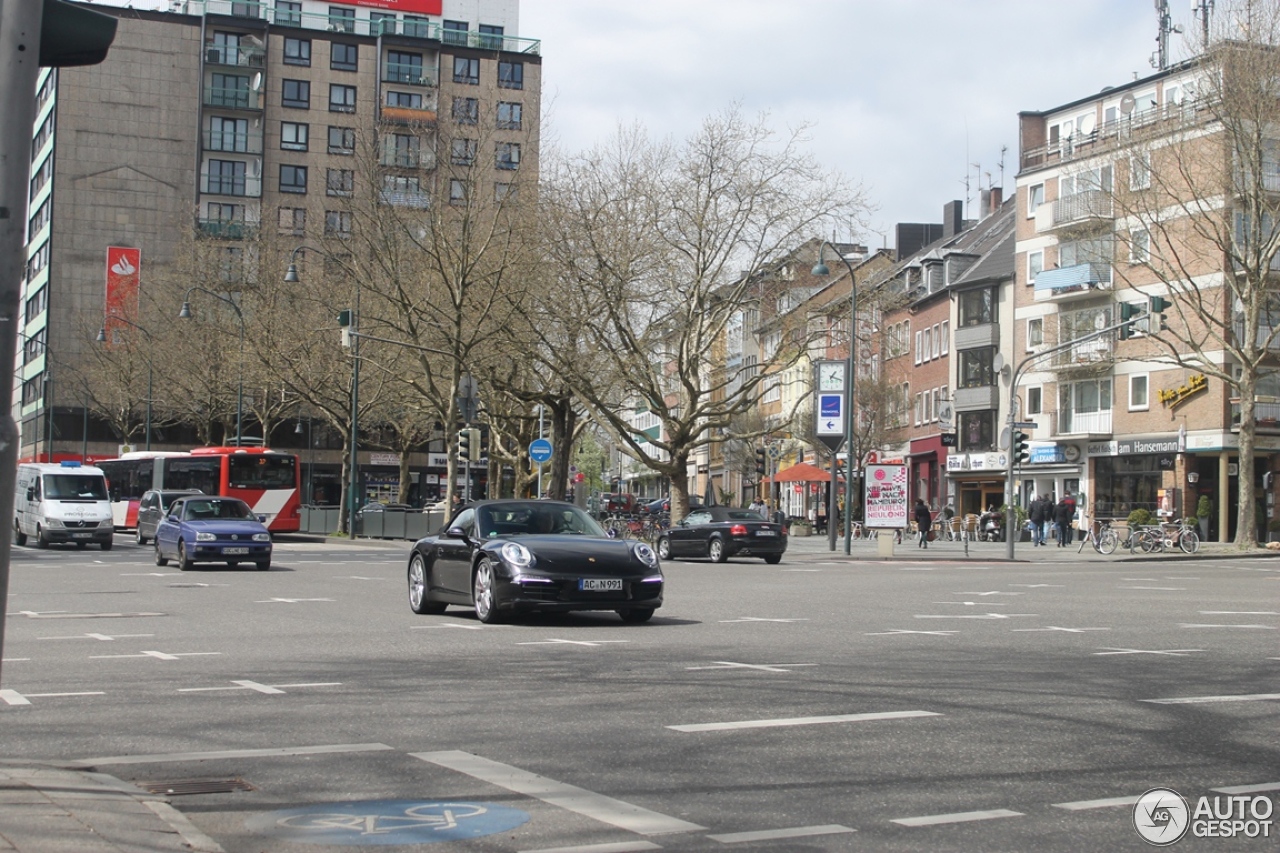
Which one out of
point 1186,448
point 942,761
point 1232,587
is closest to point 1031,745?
point 942,761

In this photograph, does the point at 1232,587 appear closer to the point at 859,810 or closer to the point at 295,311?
the point at 859,810

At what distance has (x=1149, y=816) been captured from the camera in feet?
20.2

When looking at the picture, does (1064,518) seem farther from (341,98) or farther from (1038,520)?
(341,98)

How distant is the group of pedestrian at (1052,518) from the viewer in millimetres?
53531

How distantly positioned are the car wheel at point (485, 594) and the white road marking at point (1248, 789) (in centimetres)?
1039

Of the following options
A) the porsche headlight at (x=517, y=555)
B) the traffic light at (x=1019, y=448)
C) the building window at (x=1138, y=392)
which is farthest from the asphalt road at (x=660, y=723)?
the building window at (x=1138, y=392)

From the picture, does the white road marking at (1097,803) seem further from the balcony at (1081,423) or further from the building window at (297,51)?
the building window at (297,51)

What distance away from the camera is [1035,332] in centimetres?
6950

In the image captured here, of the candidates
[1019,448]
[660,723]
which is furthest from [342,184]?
[660,723]

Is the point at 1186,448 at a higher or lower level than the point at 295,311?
lower

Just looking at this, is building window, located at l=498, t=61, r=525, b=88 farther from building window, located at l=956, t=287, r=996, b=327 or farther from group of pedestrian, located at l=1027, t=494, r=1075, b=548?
group of pedestrian, located at l=1027, t=494, r=1075, b=548

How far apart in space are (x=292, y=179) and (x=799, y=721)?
93.4m

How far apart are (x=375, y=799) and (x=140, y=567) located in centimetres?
2768

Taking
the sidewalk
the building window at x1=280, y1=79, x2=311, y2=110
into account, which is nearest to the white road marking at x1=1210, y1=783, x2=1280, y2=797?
the sidewalk
